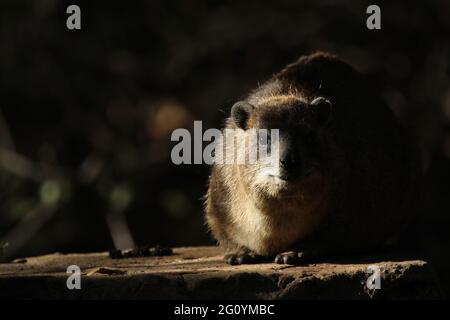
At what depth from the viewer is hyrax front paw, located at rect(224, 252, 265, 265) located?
8961 mm

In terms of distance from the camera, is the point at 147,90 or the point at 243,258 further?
the point at 147,90

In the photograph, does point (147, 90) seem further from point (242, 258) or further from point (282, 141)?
point (282, 141)

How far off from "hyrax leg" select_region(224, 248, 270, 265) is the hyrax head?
71 cm

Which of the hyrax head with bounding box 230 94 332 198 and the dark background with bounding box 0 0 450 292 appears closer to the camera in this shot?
the hyrax head with bounding box 230 94 332 198

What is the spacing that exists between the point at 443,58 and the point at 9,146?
27.0ft

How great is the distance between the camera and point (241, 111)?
9414 mm

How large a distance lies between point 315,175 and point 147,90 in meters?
10.5

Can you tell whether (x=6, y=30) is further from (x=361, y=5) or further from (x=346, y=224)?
(x=346, y=224)

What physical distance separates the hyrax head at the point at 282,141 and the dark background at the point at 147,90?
286 inches

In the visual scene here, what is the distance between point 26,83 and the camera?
1852 centimetres

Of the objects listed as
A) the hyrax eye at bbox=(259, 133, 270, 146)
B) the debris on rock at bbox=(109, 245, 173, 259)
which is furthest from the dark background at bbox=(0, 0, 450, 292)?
the hyrax eye at bbox=(259, 133, 270, 146)

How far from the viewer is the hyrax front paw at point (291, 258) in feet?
28.5

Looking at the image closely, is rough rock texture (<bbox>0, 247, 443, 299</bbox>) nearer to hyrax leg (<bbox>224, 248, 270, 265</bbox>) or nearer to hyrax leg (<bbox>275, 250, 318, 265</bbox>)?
hyrax leg (<bbox>275, 250, 318, 265</bbox>)

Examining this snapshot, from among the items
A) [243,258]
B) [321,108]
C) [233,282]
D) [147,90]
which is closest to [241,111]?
[321,108]
